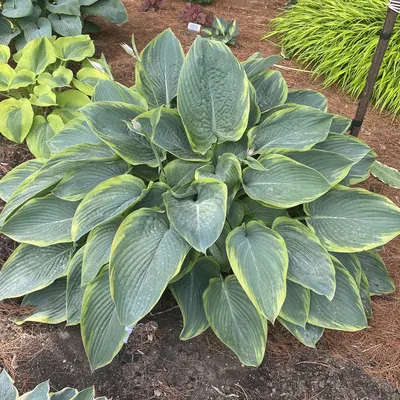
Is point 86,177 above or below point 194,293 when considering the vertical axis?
above

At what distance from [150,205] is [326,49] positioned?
2429 millimetres

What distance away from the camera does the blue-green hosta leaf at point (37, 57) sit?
2764 mm

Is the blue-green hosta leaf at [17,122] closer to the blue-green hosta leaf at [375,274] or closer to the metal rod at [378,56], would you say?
the metal rod at [378,56]

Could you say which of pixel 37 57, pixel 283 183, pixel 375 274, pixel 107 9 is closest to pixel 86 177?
pixel 283 183

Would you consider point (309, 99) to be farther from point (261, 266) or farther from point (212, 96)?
point (261, 266)

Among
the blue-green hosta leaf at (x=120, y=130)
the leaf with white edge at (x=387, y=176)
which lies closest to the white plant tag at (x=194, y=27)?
the leaf with white edge at (x=387, y=176)

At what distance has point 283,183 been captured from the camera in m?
1.65

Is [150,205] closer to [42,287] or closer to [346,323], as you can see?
A: [42,287]

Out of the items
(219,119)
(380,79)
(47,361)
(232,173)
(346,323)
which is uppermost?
(219,119)

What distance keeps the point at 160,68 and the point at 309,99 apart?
67cm

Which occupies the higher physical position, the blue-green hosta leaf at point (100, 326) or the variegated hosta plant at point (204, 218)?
the variegated hosta plant at point (204, 218)

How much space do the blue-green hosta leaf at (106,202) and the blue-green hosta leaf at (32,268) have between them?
11.9 inches

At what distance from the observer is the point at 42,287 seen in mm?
1776

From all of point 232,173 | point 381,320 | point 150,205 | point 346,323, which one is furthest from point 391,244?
point 150,205
